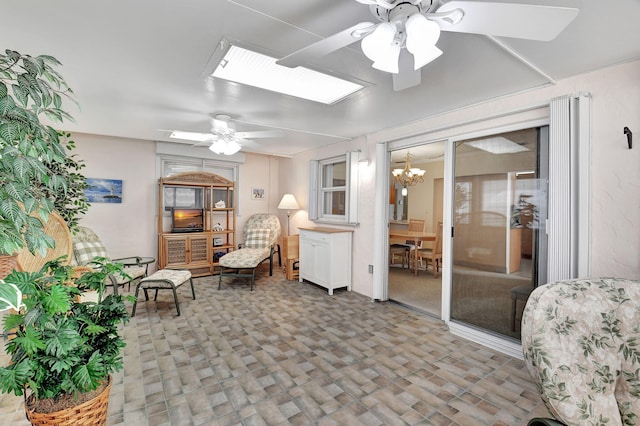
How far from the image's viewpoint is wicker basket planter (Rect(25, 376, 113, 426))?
128 cm

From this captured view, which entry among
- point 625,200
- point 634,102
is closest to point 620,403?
point 625,200

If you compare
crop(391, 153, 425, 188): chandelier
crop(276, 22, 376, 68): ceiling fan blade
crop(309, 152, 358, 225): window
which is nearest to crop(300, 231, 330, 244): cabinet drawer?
crop(309, 152, 358, 225): window

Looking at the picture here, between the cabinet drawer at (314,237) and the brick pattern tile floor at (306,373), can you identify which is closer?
the brick pattern tile floor at (306,373)

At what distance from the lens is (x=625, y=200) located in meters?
2.02

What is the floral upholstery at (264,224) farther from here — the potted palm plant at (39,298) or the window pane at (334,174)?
the potted palm plant at (39,298)

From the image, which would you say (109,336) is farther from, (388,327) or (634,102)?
(634,102)

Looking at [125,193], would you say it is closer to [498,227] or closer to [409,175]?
[409,175]

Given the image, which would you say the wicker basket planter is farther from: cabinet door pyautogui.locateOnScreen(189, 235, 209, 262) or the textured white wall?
the textured white wall

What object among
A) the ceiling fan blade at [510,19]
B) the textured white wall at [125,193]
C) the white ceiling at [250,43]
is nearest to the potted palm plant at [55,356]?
the white ceiling at [250,43]

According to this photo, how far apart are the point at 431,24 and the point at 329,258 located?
11.3ft

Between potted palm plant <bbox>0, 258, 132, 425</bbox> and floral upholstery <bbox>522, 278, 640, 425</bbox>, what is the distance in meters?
1.95

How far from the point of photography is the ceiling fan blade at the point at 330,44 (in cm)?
124

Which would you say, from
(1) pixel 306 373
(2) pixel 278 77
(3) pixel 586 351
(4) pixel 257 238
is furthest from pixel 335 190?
(3) pixel 586 351

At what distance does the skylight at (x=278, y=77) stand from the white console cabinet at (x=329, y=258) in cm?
213
